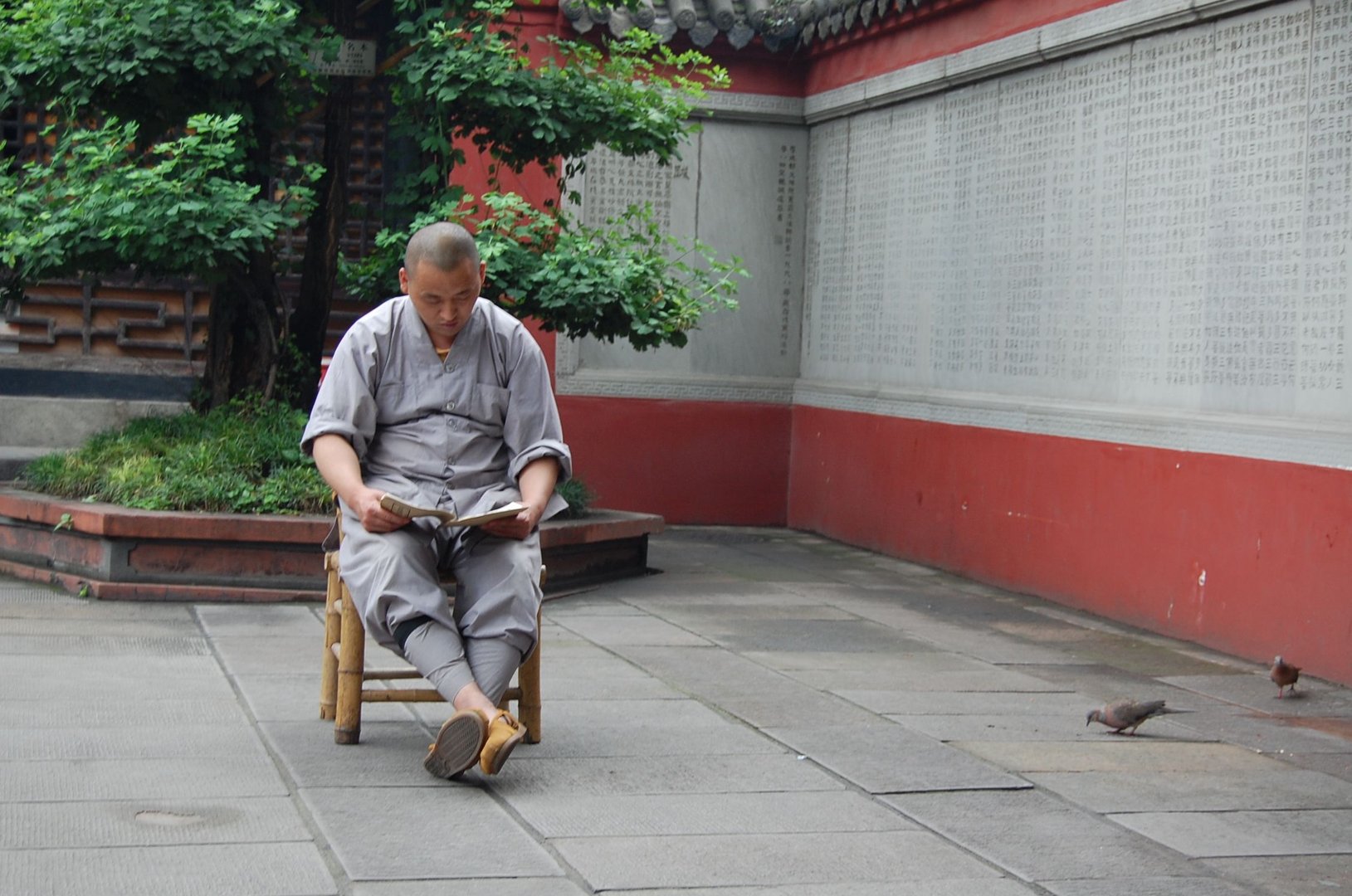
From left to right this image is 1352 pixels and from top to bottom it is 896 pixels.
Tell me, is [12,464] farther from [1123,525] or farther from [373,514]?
[1123,525]

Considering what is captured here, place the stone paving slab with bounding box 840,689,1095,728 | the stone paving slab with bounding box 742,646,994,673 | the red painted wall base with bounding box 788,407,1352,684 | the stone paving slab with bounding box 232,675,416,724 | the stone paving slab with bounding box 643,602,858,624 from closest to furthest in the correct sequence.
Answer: the stone paving slab with bounding box 232,675,416,724, the stone paving slab with bounding box 840,689,1095,728, the stone paving slab with bounding box 742,646,994,673, the red painted wall base with bounding box 788,407,1352,684, the stone paving slab with bounding box 643,602,858,624

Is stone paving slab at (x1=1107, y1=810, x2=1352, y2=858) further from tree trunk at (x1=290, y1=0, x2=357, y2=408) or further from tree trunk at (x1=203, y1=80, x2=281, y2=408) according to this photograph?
tree trunk at (x1=290, y1=0, x2=357, y2=408)

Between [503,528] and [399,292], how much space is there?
3868mm

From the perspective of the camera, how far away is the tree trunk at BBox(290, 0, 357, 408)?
865 centimetres

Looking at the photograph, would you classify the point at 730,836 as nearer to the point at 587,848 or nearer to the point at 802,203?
the point at 587,848

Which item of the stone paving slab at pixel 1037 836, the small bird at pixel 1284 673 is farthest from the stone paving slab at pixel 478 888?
the small bird at pixel 1284 673

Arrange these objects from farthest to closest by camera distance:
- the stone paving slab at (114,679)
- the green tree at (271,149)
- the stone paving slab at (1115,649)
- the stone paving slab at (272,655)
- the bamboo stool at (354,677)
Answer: the green tree at (271,149) < the stone paving slab at (1115,649) < the stone paving slab at (272,655) < the stone paving slab at (114,679) < the bamboo stool at (354,677)

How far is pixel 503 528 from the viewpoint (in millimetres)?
4434

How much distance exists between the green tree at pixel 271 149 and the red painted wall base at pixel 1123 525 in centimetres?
185

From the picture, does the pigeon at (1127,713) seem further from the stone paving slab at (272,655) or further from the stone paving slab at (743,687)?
the stone paving slab at (272,655)

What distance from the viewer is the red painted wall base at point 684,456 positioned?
10492 mm

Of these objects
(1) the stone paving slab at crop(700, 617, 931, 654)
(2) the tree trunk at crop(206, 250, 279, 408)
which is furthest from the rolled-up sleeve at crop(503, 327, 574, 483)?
(2) the tree trunk at crop(206, 250, 279, 408)

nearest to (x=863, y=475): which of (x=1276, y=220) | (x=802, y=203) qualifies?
(x=802, y=203)

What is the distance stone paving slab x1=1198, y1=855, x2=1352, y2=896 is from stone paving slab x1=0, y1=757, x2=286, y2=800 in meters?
2.24
